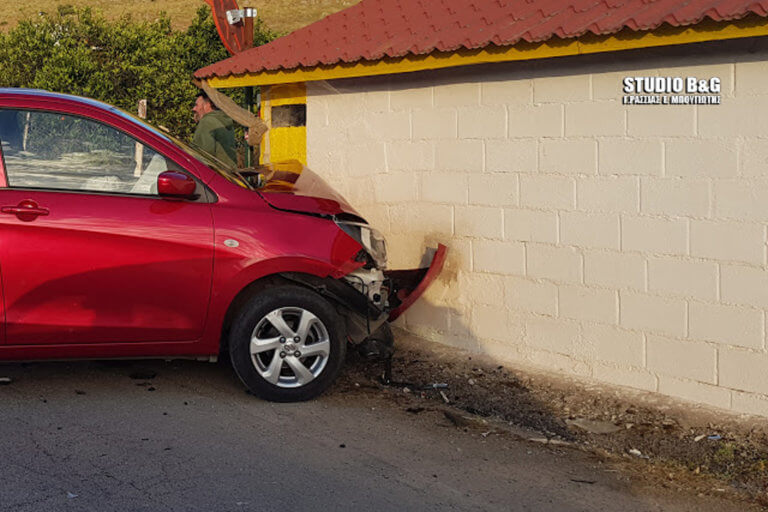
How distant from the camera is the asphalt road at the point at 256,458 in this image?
216 inches

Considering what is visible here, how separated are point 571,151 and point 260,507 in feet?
12.6

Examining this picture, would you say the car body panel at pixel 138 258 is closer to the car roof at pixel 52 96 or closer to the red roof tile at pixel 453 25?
the car roof at pixel 52 96

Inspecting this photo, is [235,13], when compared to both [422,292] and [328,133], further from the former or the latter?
[422,292]

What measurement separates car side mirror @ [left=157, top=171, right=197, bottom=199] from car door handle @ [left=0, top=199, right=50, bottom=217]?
70 cm

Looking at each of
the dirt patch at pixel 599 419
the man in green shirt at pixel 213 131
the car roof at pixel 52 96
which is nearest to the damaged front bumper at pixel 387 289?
the dirt patch at pixel 599 419

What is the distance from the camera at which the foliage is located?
22.9m

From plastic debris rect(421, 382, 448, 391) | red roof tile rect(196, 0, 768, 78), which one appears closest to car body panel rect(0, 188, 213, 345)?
plastic debris rect(421, 382, 448, 391)

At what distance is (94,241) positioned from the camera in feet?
23.0

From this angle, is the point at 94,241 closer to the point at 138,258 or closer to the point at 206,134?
the point at 138,258

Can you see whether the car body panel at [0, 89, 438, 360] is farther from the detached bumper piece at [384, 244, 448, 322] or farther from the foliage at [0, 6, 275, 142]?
the foliage at [0, 6, 275, 142]

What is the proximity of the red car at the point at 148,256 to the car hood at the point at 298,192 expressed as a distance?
31 mm

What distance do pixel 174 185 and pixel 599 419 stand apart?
3.06 meters

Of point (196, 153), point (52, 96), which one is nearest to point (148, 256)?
point (196, 153)

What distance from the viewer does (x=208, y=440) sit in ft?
21.2
